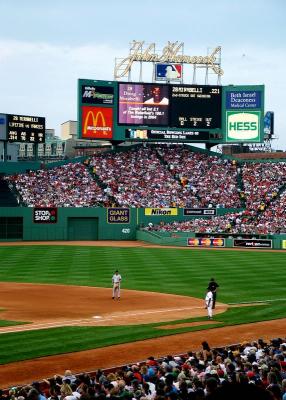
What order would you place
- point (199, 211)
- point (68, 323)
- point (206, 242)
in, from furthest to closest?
1. point (199, 211)
2. point (206, 242)
3. point (68, 323)

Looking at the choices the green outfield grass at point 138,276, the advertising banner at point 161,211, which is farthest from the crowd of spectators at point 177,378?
the advertising banner at point 161,211

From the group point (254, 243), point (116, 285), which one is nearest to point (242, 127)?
point (254, 243)

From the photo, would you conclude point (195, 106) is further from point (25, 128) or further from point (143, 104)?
point (25, 128)

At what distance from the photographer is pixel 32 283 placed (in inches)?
1586

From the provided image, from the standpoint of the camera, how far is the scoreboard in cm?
8269

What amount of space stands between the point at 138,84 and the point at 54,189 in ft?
59.1

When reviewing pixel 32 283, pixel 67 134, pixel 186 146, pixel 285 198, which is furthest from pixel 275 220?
pixel 67 134

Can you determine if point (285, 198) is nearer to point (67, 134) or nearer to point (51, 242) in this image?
point (51, 242)

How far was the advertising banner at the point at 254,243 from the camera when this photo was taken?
228 ft

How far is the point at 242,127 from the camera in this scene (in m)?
86.1

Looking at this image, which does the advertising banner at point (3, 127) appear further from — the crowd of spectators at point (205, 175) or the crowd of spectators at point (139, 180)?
the crowd of spectators at point (205, 175)

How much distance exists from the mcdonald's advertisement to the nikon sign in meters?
16.4

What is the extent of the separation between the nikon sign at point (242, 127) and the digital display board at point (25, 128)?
2541 centimetres

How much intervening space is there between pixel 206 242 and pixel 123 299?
38.5 meters
